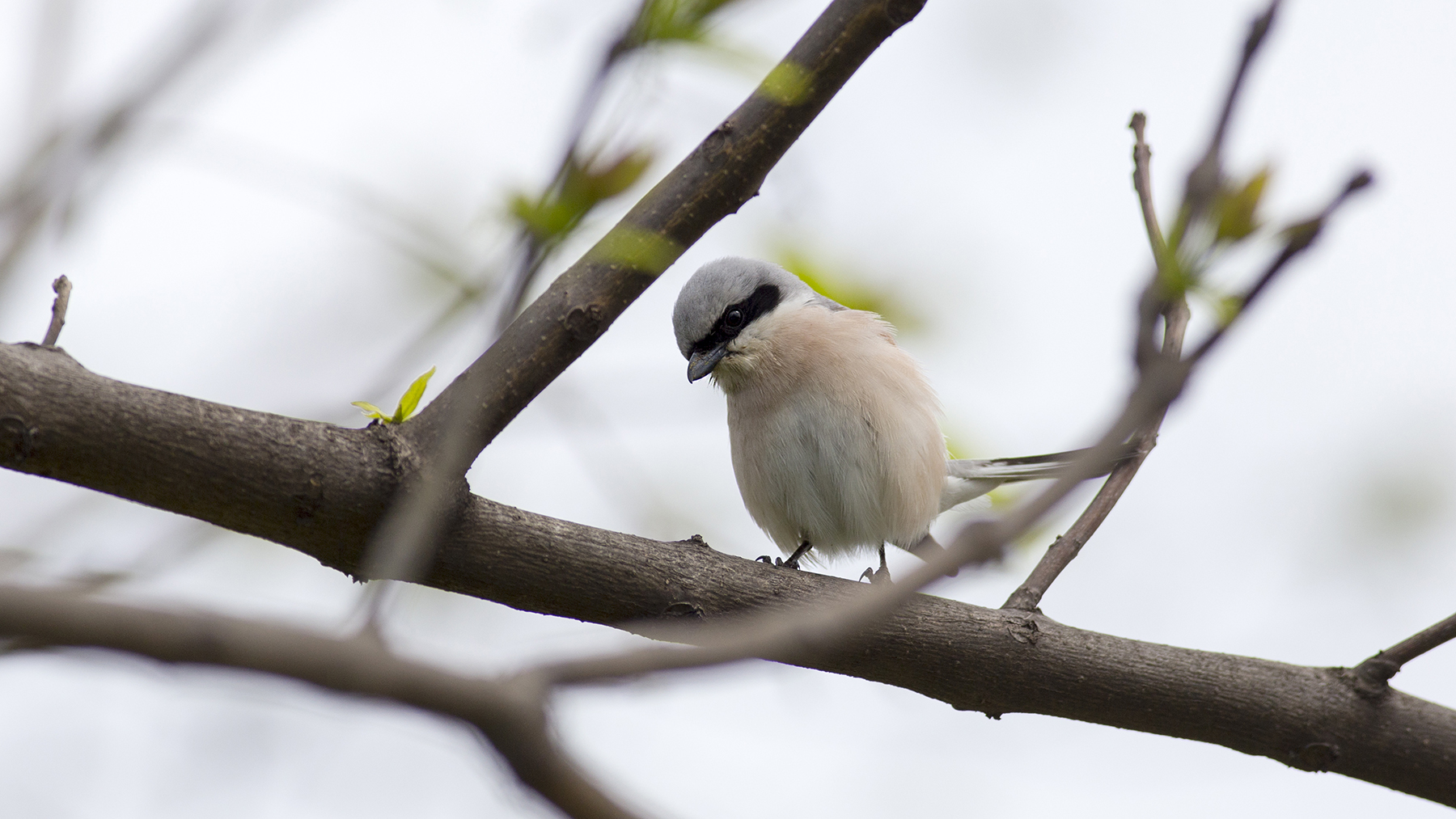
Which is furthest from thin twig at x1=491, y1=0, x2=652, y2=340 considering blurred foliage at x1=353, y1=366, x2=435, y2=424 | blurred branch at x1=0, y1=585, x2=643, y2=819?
blurred foliage at x1=353, y1=366, x2=435, y2=424

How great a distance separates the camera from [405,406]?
325 centimetres

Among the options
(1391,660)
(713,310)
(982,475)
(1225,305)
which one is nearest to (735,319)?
(713,310)

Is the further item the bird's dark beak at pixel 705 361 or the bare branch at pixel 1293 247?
the bird's dark beak at pixel 705 361

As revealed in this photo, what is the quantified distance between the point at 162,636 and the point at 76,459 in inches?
90.8

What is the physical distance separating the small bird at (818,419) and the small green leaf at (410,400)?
2.75 m

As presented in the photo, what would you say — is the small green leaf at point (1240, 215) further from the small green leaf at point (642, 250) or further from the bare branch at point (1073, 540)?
the bare branch at point (1073, 540)

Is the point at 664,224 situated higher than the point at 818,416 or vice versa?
the point at 818,416

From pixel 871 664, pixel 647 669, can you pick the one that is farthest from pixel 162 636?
pixel 871 664

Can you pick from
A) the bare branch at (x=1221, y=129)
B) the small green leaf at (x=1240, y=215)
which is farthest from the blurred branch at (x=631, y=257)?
the bare branch at (x=1221, y=129)

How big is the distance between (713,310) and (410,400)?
2967 millimetres

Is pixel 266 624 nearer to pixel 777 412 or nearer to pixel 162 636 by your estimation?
A: pixel 162 636

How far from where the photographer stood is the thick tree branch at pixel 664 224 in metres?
2.93

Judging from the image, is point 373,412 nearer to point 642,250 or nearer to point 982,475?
point 642,250

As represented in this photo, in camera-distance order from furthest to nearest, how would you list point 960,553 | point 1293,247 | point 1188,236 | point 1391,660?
point 1391,660
point 1188,236
point 1293,247
point 960,553
